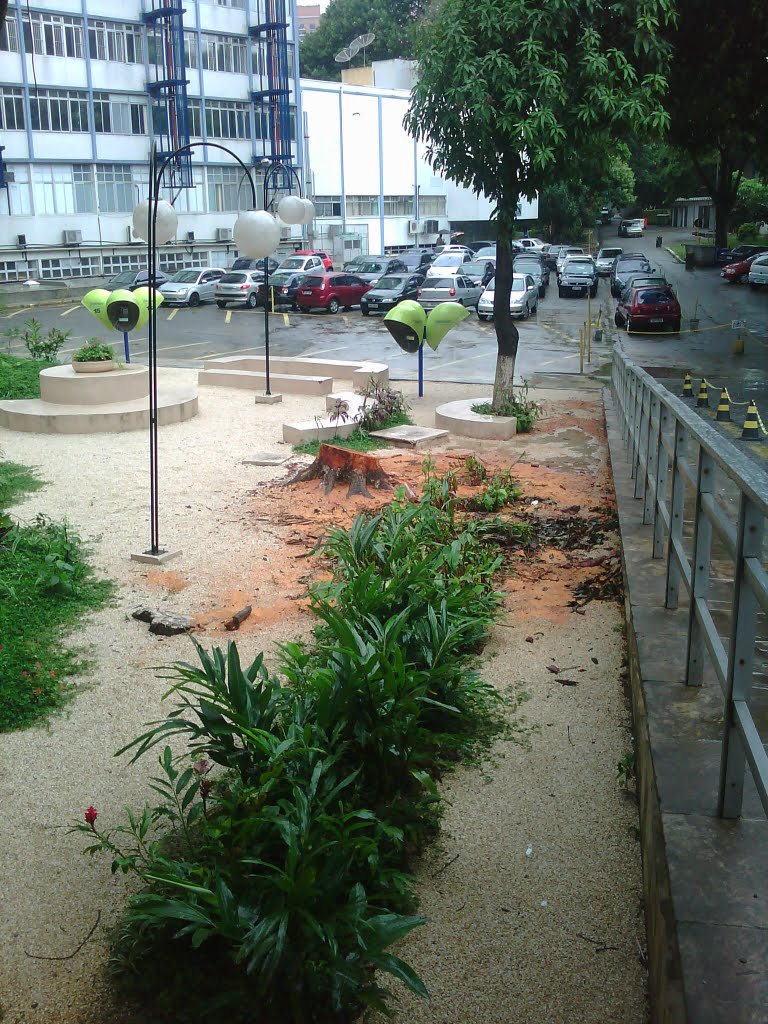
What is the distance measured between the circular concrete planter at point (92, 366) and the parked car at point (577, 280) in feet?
95.1

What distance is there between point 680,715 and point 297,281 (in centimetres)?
3614

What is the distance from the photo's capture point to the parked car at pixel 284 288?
38.7 m

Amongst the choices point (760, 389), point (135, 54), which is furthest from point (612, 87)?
point (135, 54)

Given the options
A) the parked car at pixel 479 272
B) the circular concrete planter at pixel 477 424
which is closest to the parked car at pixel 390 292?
the parked car at pixel 479 272

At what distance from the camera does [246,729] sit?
443 cm

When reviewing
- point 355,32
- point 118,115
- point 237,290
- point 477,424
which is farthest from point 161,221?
point 355,32

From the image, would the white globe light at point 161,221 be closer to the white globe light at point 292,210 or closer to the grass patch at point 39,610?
the white globe light at point 292,210

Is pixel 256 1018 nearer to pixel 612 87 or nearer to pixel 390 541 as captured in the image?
pixel 390 541

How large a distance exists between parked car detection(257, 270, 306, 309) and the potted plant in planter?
71.4ft

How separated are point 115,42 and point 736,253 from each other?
34.1 meters

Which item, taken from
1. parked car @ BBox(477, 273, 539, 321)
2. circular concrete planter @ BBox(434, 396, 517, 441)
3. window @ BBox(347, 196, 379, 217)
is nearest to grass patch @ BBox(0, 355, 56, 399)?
circular concrete planter @ BBox(434, 396, 517, 441)

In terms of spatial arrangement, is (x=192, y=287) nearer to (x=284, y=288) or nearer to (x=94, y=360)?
(x=284, y=288)

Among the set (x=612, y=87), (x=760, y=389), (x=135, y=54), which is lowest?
(x=760, y=389)

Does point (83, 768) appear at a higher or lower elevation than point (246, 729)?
lower
